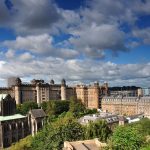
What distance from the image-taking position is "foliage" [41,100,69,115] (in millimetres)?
169863

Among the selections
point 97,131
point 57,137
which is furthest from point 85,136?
point 57,137

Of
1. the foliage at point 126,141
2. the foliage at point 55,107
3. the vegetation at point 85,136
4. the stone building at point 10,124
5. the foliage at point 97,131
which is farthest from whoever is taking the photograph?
the foliage at point 55,107

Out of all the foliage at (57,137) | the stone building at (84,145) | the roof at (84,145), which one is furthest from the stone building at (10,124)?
the stone building at (84,145)

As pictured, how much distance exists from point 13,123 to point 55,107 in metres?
57.6

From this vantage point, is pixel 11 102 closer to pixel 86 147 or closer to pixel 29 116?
pixel 29 116

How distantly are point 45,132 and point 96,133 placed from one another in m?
16.2

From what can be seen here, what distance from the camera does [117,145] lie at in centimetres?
5556

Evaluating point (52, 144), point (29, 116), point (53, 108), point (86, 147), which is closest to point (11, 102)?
point (29, 116)

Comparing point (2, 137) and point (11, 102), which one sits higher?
point (11, 102)

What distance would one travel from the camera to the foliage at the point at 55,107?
169863 mm

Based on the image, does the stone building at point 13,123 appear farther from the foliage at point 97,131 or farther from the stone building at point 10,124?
the foliage at point 97,131

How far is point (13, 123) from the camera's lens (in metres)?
120

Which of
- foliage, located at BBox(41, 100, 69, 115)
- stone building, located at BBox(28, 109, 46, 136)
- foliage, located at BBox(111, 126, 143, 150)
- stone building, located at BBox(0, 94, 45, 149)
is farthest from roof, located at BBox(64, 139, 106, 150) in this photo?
foliage, located at BBox(41, 100, 69, 115)

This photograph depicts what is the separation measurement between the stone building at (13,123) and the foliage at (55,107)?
3915 centimetres
